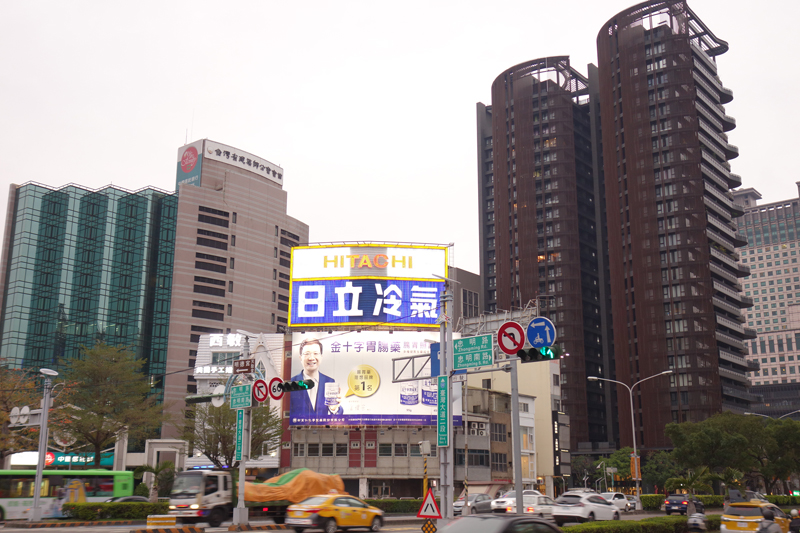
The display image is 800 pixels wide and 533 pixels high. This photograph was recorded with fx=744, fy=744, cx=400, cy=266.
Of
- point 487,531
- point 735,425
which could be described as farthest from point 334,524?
point 735,425

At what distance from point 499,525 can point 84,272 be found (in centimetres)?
14292

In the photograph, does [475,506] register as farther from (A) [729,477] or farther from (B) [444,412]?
(A) [729,477]

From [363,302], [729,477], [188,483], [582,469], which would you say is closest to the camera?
[188,483]

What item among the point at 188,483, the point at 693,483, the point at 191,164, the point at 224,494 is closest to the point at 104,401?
the point at 188,483

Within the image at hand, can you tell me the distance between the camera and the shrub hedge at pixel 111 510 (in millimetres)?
40094

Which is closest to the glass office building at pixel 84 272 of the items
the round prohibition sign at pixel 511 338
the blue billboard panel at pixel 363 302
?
the blue billboard panel at pixel 363 302

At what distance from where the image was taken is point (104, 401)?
6284cm

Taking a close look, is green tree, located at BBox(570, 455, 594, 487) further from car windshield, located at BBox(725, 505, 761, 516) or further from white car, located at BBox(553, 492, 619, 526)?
car windshield, located at BBox(725, 505, 761, 516)

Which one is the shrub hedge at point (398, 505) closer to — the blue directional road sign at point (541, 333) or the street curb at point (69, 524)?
the street curb at point (69, 524)

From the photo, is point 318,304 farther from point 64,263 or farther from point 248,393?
point 64,263

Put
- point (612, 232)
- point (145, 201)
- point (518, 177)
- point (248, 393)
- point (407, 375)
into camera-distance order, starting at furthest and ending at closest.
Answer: point (518, 177) < point (145, 201) < point (612, 232) < point (407, 375) < point (248, 393)

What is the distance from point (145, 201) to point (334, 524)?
127 m

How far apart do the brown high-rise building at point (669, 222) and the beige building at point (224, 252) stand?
66.0 m

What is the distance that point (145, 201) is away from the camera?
481 feet
